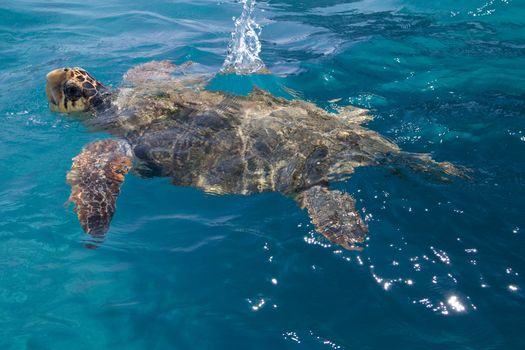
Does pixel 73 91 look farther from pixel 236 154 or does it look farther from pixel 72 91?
pixel 236 154

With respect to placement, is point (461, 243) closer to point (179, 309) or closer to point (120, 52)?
point (179, 309)

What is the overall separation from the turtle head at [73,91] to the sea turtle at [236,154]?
1.89 ft

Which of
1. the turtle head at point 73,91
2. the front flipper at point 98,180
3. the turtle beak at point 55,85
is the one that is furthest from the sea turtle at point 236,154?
the turtle beak at point 55,85

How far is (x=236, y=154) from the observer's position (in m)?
4.32

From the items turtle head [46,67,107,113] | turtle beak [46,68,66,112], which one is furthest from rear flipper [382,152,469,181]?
turtle beak [46,68,66,112]

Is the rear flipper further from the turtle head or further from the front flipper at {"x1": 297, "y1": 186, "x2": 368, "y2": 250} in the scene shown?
the turtle head

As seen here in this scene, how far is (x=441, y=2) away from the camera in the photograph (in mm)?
10516

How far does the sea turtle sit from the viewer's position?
402cm

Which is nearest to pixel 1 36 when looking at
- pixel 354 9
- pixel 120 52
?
pixel 120 52

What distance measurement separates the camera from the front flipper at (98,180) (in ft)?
12.9

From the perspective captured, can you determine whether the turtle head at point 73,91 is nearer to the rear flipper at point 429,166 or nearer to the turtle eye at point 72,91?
the turtle eye at point 72,91

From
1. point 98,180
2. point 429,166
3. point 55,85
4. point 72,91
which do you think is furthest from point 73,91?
point 429,166

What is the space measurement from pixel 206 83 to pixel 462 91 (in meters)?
3.78

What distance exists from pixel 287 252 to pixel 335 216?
511 mm
